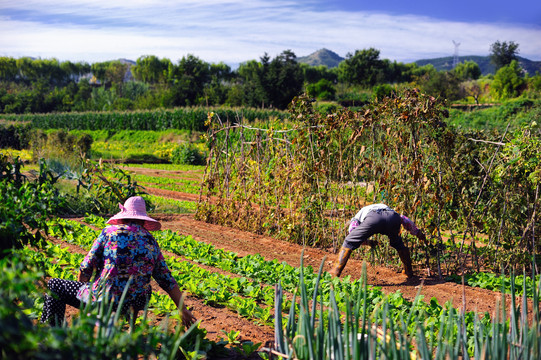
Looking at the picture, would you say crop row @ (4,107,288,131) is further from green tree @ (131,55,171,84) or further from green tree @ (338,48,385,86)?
green tree @ (131,55,171,84)

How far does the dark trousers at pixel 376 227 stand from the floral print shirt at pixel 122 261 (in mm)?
3076

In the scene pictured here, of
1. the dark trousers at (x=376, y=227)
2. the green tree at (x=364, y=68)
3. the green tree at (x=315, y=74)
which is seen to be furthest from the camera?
the green tree at (x=315, y=74)

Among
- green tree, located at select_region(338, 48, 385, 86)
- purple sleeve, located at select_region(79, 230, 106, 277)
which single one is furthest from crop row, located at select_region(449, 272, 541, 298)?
green tree, located at select_region(338, 48, 385, 86)

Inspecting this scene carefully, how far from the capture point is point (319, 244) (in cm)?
872

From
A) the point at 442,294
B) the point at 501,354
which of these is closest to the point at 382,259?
the point at 442,294

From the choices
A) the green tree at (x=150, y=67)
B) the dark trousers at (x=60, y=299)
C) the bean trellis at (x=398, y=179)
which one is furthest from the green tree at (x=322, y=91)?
the green tree at (x=150, y=67)

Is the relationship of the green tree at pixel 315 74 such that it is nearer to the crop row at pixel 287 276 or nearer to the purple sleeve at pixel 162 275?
the crop row at pixel 287 276

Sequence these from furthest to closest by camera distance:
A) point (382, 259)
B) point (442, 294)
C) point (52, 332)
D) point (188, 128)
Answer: point (188, 128)
point (382, 259)
point (442, 294)
point (52, 332)

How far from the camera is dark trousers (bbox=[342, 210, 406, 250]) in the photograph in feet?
20.4

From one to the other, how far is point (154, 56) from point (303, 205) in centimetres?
9852

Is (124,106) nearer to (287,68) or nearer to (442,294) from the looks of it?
(287,68)

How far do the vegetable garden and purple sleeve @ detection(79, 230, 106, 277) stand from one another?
26 centimetres

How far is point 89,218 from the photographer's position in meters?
9.94

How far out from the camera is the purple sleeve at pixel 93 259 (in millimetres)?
3846
